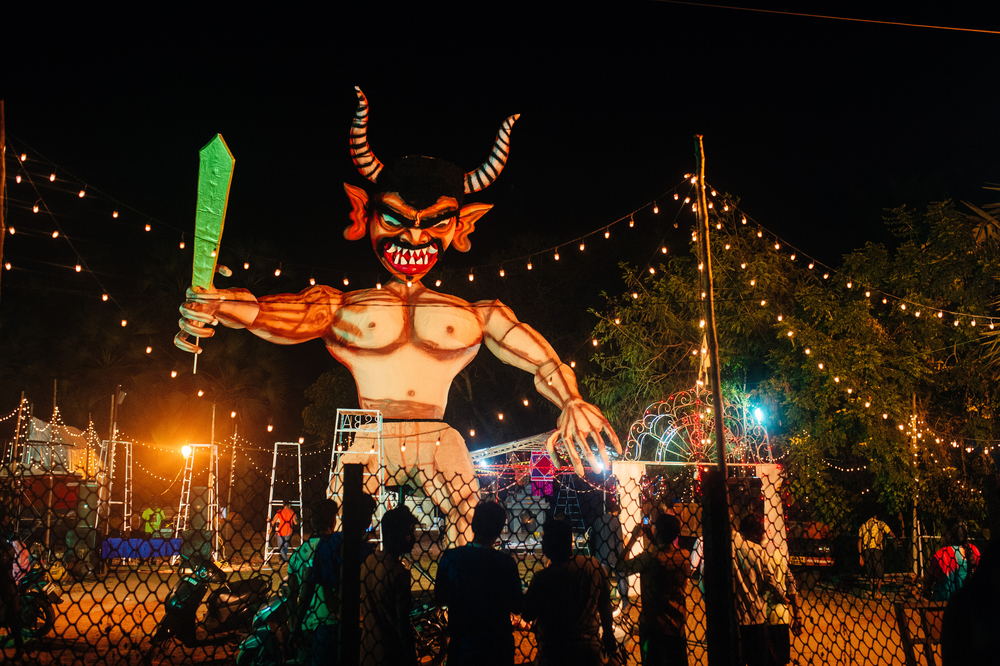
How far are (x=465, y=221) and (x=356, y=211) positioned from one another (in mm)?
1442

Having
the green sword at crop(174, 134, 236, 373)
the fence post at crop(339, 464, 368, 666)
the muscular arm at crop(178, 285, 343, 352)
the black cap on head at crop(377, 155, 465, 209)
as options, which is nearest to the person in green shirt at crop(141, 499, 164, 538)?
the fence post at crop(339, 464, 368, 666)

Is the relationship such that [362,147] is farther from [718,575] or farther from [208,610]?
[718,575]

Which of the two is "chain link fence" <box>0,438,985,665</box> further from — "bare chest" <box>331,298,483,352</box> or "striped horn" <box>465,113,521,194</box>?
"striped horn" <box>465,113,521,194</box>

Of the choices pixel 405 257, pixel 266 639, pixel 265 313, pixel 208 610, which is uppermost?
pixel 405 257

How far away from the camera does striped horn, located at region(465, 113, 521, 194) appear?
9.49 metres

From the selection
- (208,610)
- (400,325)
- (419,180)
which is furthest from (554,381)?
(208,610)

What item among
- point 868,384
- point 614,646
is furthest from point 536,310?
point 614,646

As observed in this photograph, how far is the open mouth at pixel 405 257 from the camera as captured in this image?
936 centimetres

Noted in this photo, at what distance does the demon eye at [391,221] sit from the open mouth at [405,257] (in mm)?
223

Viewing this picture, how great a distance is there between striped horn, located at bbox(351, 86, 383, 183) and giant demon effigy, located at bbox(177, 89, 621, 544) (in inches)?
0.5

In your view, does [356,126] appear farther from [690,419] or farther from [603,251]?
[603,251]

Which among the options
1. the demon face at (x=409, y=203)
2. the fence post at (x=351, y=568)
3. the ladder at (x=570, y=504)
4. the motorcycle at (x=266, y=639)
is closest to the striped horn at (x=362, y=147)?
the demon face at (x=409, y=203)

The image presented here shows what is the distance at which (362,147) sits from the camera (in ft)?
30.5

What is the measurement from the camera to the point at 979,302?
11.0 meters
